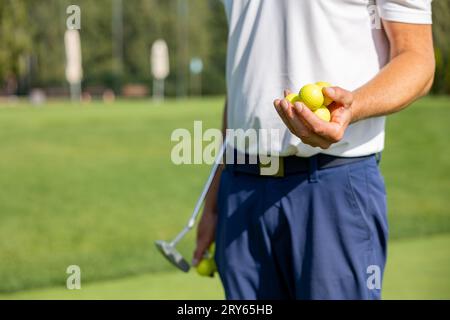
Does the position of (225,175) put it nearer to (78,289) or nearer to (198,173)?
(78,289)

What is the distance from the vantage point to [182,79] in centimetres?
5106

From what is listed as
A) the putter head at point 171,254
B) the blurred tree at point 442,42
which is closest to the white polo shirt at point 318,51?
the putter head at point 171,254

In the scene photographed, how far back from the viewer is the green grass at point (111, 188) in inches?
296

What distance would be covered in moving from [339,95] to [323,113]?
49 millimetres

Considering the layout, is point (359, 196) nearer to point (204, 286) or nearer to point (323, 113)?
point (323, 113)

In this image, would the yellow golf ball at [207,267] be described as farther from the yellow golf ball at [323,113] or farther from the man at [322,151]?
the yellow golf ball at [323,113]

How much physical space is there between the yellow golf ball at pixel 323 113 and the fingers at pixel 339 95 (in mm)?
31

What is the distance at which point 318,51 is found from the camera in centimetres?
201

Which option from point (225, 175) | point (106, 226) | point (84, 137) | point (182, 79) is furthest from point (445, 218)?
point (182, 79)

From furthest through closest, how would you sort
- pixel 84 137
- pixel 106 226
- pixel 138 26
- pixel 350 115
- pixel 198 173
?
pixel 138 26, pixel 84 137, pixel 198 173, pixel 106 226, pixel 350 115

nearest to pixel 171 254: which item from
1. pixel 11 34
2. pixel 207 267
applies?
pixel 207 267

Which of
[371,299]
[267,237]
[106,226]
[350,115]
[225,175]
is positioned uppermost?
[350,115]

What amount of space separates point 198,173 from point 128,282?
286 inches

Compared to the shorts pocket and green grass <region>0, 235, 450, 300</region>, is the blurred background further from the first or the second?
the shorts pocket
